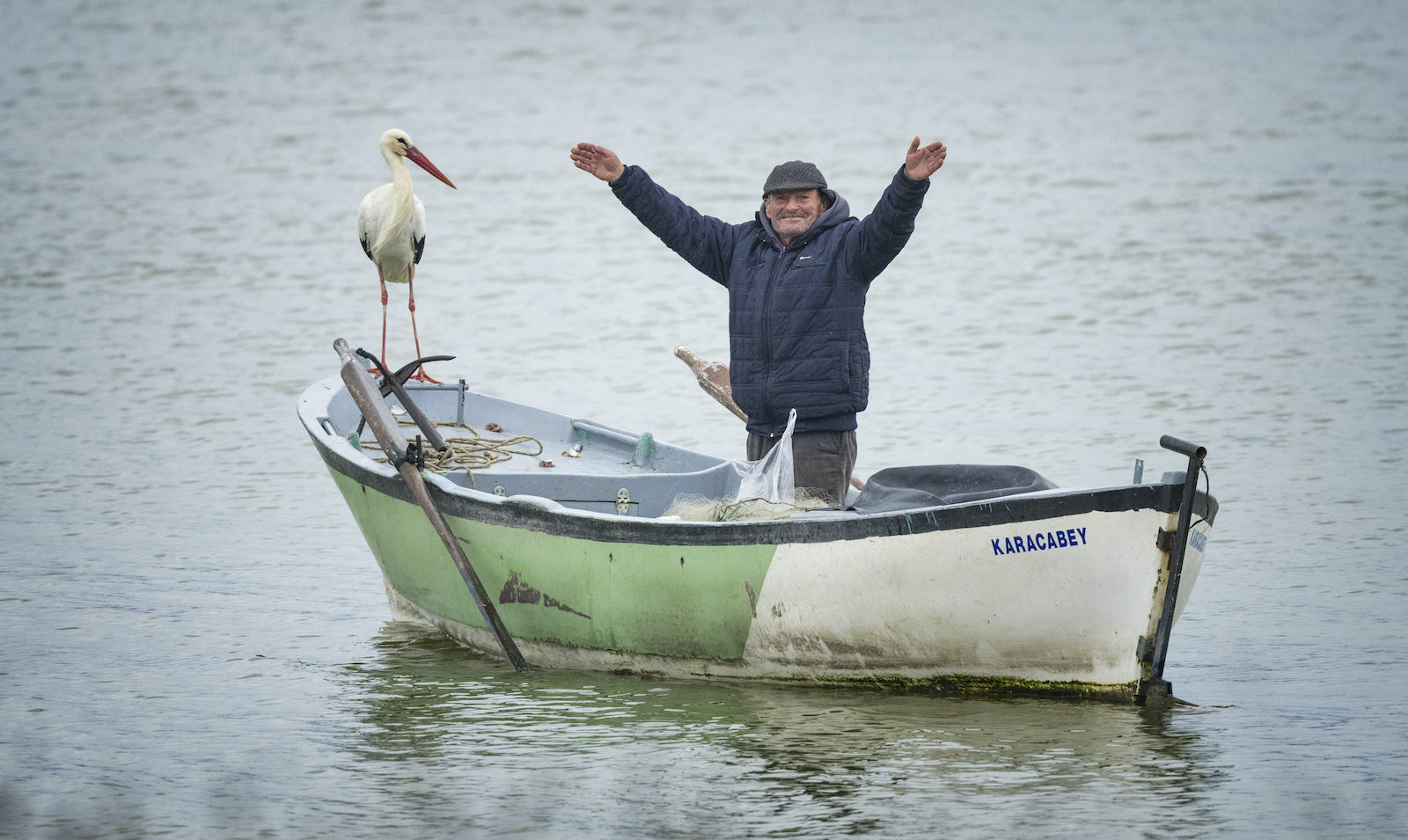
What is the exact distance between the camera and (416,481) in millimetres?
6824

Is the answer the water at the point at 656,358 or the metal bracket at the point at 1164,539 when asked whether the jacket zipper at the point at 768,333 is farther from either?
the metal bracket at the point at 1164,539

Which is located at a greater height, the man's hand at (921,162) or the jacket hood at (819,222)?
the man's hand at (921,162)

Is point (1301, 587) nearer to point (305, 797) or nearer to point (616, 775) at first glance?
point (616, 775)

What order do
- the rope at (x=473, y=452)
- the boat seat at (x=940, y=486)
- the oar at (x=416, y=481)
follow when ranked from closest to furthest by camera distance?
the boat seat at (x=940, y=486), the oar at (x=416, y=481), the rope at (x=473, y=452)

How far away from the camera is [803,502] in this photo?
641 cm

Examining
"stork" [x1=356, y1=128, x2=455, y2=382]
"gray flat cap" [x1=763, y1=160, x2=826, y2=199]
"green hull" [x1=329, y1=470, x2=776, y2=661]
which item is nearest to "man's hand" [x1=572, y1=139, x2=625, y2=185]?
"gray flat cap" [x1=763, y1=160, x2=826, y2=199]

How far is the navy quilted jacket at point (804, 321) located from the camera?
6449mm

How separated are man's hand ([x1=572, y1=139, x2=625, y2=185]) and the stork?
9.24 feet

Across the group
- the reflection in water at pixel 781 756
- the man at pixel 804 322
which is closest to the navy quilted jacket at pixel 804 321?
the man at pixel 804 322

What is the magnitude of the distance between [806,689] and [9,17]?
32.4 meters

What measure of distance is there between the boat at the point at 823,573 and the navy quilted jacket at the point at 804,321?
389 mm

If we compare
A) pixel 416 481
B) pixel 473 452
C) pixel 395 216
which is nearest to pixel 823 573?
pixel 416 481

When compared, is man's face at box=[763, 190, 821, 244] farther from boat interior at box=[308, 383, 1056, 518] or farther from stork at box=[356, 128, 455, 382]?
stork at box=[356, 128, 455, 382]

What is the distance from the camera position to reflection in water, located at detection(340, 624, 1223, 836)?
5.37 meters
